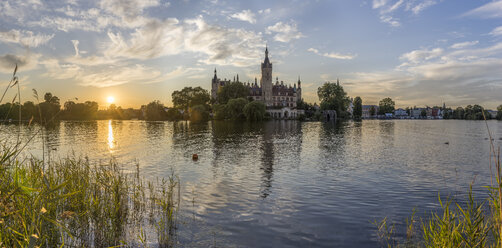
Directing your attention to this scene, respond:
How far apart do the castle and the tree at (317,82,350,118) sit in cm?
1691

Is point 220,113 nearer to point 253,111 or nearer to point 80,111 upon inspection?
point 253,111

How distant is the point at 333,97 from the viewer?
160375mm

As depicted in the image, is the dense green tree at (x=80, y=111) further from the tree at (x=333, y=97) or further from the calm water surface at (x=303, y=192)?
the calm water surface at (x=303, y=192)

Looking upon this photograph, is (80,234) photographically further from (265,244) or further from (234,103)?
(234,103)

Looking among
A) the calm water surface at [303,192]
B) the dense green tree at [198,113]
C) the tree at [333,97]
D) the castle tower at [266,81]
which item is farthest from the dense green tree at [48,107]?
the tree at [333,97]

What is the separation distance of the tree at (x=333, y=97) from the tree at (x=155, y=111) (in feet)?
298

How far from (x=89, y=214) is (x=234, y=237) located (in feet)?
16.3

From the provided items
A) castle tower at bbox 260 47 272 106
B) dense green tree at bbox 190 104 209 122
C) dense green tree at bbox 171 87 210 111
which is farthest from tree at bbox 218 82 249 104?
castle tower at bbox 260 47 272 106

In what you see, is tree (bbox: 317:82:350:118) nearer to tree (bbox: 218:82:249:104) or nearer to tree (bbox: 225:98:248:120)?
tree (bbox: 218:82:249:104)

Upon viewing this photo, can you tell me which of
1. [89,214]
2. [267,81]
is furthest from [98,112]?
[89,214]

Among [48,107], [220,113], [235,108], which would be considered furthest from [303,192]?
[48,107]

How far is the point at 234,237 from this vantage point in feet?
32.8

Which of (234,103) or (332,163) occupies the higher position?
(234,103)

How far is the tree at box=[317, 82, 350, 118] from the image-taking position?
15725cm
